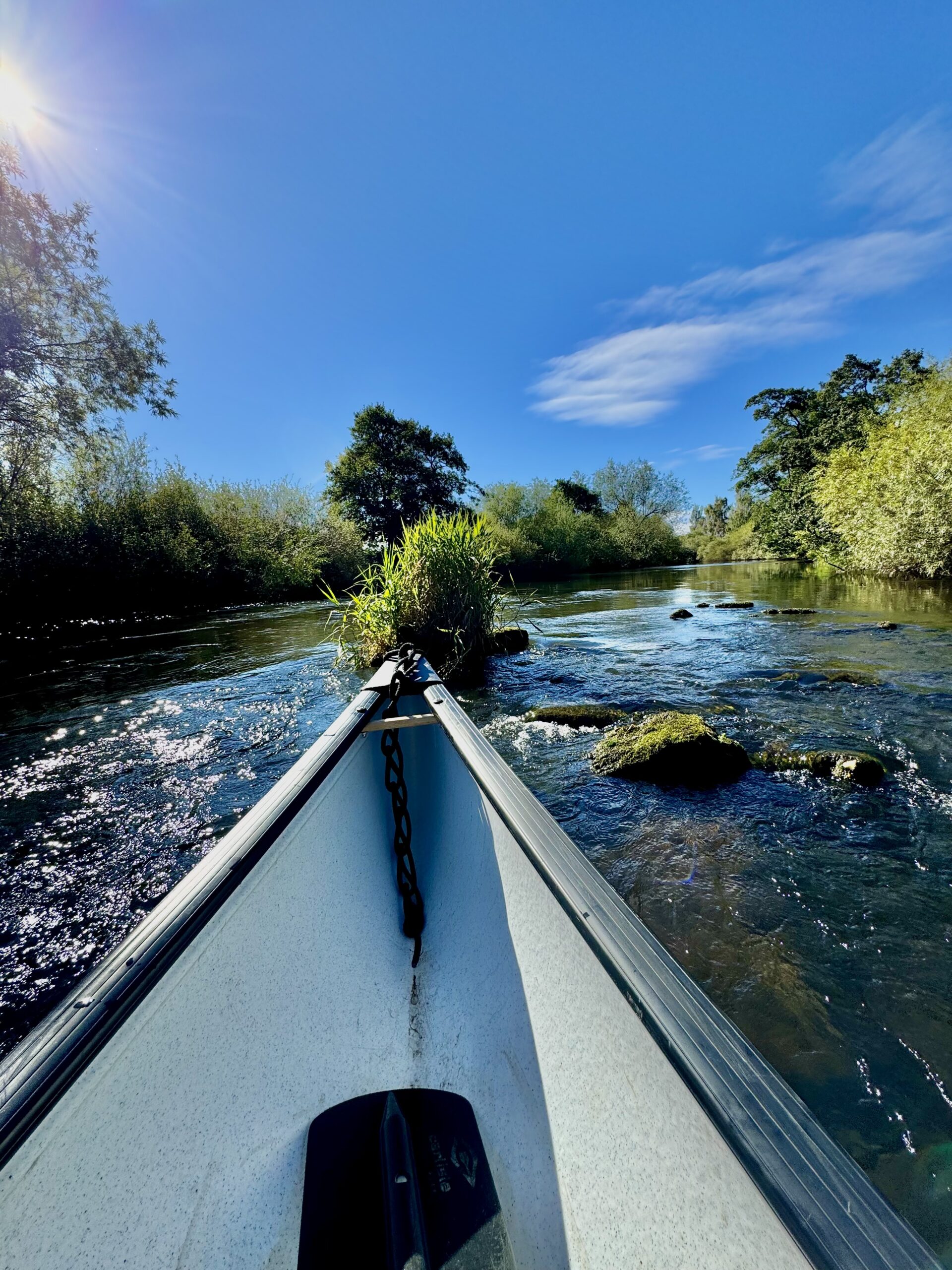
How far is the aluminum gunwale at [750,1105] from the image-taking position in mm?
504

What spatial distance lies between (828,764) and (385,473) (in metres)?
27.7

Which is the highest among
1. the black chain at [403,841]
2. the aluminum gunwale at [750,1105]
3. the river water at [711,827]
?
the aluminum gunwale at [750,1105]

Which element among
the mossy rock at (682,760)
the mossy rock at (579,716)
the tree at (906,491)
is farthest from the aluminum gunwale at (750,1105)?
the tree at (906,491)

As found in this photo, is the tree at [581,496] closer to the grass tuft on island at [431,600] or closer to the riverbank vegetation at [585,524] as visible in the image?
the riverbank vegetation at [585,524]

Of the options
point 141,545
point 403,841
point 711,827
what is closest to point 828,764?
point 711,827

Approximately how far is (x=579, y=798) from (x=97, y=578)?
14.9 m

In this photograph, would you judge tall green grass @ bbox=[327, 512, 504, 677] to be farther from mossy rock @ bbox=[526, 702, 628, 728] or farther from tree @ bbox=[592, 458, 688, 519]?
tree @ bbox=[592, 458, 688, 519]

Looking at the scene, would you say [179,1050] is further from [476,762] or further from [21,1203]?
[476,762]

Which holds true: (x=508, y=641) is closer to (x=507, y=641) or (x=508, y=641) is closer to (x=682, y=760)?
(x=507, y=641)

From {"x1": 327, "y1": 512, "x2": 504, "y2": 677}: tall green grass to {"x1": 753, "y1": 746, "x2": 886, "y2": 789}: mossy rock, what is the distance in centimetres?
335

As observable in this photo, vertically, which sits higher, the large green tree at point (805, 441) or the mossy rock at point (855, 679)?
the large green tree at point (805, 441)

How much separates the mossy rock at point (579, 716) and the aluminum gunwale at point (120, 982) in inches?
118

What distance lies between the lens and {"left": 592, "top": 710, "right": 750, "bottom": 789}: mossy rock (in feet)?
10.2

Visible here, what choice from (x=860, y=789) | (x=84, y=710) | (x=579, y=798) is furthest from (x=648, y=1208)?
(x=84, y=710)
